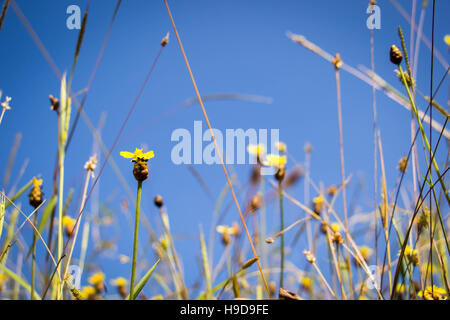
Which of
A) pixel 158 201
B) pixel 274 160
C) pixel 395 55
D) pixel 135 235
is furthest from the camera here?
pixel 274 160

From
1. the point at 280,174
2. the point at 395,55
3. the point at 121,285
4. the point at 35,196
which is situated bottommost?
the point at 121,285

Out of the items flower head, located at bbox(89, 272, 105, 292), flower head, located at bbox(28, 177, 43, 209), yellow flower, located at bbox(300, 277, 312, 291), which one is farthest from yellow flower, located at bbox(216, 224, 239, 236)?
flower head, located at bbox(28, 177, 43, 209)

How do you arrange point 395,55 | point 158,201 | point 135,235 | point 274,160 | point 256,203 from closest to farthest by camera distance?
1. point 135,235
2. point 395,55
3. point 158,201
4. point 274,160
5. point 256,203

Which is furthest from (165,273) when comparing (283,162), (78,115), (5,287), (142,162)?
(142,162)

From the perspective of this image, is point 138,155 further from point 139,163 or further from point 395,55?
point 395,55

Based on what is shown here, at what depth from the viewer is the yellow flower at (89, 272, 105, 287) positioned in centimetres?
113

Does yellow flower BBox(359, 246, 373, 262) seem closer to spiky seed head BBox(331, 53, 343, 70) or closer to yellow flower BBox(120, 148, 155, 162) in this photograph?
spiky seed head BBox(331, 53, 343, 70)

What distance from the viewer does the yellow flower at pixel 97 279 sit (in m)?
1.13

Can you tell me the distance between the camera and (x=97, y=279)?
3.80 feet

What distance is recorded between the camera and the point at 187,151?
0.64 m

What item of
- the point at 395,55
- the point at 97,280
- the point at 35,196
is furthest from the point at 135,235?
the point at 97,280

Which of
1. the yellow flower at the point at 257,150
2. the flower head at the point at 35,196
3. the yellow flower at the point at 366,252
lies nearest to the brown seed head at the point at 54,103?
the flower head at the point at 35,196
